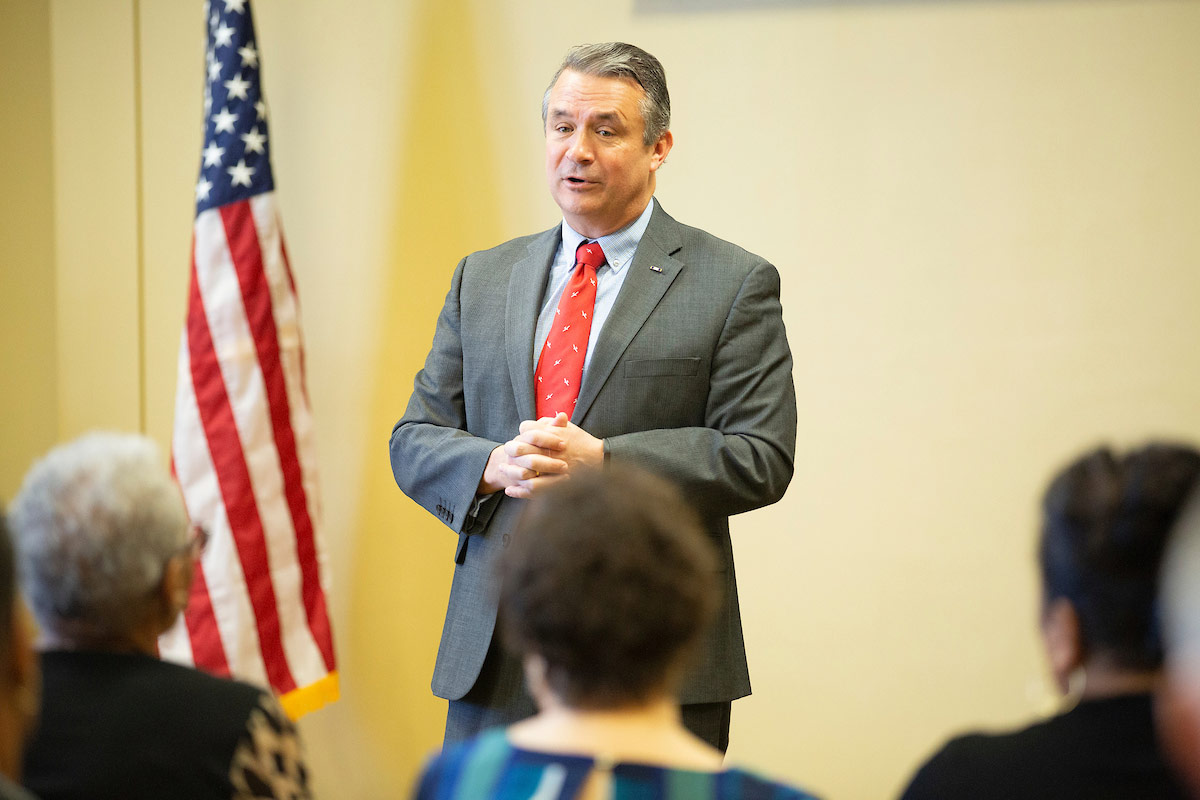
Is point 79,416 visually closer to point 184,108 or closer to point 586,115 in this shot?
point 184,108

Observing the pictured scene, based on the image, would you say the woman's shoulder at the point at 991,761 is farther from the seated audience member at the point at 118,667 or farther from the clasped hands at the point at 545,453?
the clasped hands at the point at 545,453

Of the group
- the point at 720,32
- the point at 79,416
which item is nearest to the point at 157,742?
the point at 79,416

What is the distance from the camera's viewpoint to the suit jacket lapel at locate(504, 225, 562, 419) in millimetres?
2344

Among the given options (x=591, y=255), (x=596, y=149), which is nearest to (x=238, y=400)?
(x=591, y=255)

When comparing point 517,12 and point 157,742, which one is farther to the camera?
point 517,12

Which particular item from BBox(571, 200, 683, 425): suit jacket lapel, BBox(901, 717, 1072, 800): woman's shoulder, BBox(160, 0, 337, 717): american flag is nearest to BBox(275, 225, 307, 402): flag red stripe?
BBox(160, 0, 337, 717): american flag

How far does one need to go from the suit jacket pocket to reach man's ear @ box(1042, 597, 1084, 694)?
1118mm

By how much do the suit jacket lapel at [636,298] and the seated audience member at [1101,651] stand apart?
3.82 ft

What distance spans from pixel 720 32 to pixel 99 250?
6.60 ft

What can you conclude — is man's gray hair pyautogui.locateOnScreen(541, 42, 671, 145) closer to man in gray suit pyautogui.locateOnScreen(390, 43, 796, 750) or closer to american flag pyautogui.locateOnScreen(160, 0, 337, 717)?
man in gray suit pyautogui.locateOnScreen(390, 43, 796, 750)

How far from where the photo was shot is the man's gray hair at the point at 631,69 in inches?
95.3

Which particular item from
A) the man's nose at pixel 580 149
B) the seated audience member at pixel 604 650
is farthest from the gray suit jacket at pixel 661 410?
the seated audience member at pixel 604 650

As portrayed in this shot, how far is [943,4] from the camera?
134 inches

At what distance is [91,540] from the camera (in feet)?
4.47
